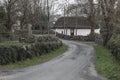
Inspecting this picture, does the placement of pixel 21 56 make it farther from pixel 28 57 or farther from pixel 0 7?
pixel 0 7

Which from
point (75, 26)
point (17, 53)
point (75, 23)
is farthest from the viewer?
point (75, 23)

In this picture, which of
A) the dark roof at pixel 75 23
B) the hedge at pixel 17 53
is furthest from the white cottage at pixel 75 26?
the hedge at pixel 17 53

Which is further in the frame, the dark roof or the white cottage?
the dark roof

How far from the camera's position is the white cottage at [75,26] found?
78750mm

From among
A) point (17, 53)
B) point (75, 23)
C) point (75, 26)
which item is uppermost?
point (75, 23)

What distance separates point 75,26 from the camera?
78.8 metres

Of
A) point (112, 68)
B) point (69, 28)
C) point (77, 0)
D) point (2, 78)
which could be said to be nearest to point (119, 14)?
point (112, 68)

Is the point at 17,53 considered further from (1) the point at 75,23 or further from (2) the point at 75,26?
(1) the point at 75,23

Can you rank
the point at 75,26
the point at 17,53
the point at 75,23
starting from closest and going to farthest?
1. the point at 17,53
2. the point at 75,26
3. the point at 75,23

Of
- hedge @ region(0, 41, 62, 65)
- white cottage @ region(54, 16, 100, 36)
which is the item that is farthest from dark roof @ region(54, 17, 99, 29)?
hedge @ region(0, 41, 62, 65)

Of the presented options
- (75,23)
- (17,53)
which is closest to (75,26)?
(75,23)

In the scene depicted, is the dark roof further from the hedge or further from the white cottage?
the hedge

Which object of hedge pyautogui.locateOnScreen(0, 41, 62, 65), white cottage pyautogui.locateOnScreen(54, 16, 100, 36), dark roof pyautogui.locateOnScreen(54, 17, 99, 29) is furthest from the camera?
dark roof pyautogui.locateOnScreen(54, 17, 99, 29)

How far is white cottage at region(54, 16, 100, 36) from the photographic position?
78.8 m
